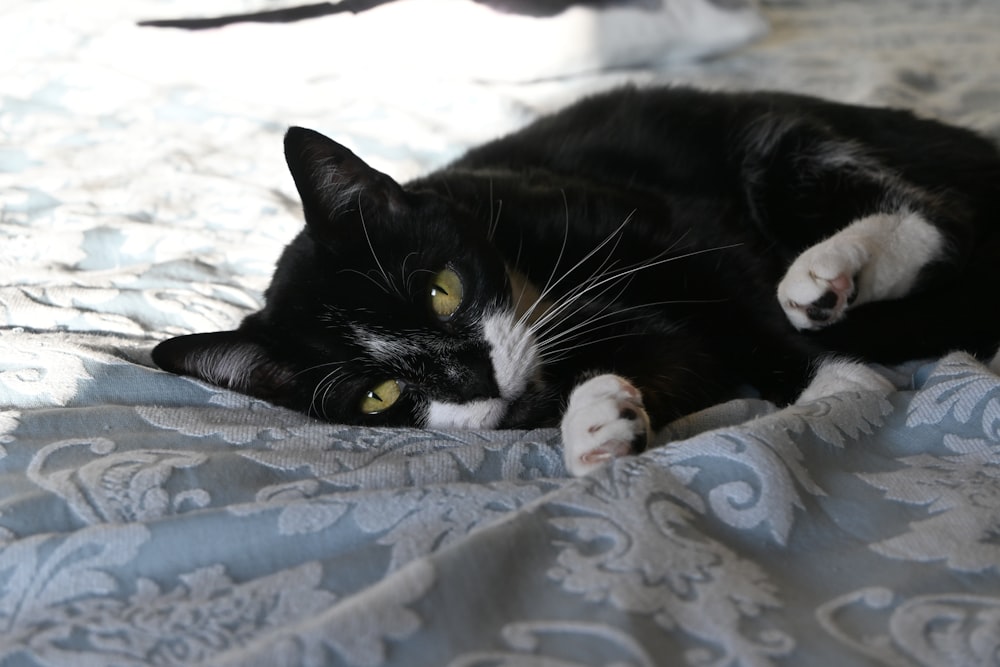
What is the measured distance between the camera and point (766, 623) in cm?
58

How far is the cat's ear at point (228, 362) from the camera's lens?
106 cm

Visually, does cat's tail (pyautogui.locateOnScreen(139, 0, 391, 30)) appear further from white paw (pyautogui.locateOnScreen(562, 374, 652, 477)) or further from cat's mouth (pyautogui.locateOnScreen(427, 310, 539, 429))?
white paw (pyautogui.locateOnScreen(562, 374, 652, 477))

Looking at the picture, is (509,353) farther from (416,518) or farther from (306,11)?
(306,11)

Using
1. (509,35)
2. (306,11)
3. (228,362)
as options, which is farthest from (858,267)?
(306,11)

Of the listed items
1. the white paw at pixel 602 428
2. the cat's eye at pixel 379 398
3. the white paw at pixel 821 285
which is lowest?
the cat's eye at pixel 379 398

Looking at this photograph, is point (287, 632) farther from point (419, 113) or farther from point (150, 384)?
point (419, 113)

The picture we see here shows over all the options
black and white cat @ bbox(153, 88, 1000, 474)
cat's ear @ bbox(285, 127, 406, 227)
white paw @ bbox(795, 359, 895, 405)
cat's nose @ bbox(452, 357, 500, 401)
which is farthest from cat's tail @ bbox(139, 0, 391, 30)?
white paw @ bbox(795, 359, 895, 405)

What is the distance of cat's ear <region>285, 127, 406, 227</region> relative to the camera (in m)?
1.09

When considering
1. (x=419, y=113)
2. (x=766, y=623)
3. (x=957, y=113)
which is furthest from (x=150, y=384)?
(x=957, y=113)

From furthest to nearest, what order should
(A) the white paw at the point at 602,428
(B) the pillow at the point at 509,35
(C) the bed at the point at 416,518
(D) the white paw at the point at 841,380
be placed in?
(B) the pillow at the point at 509,35
(D) the white paw at the point at 841,380
(A) the white paw at the point at 602,428
(C) the bed at the point at 416,518

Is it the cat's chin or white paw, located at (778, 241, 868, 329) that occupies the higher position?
white paw, located at (778, 241, 868, 329)

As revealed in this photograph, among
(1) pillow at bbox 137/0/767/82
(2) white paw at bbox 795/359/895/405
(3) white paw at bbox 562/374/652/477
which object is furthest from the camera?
(1) pillow at bbox 137/0/767/82

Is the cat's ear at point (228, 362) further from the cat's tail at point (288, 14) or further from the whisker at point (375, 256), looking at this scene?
the cat's tail at point (288, 14)

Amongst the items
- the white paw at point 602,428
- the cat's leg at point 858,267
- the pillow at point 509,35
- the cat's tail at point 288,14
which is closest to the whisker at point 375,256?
the white paw at point 602,428
